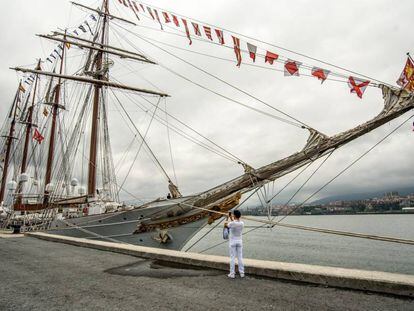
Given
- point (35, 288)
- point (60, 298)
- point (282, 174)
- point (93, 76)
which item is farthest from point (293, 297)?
point (93, 76)

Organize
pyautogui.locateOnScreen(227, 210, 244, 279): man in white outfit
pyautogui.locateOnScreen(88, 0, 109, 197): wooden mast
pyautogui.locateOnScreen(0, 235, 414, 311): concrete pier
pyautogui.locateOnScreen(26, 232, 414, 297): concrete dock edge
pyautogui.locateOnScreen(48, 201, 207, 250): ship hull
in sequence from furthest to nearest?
1. pyautogui.locateOnScreen(88, 0, 109, 197): wooden mast
2. pyautogui.locateOnScreen(48, 201, 207, 250): ship hull
3. pyautogui.locateOnScreen(227, 210, 244, 279): man in white outfit
4. pyautogui.locateOnScreen(26, 232, 414, 297): concrete dock edge
5. pyautogui.locateOnScreen(0, 235, 414, 311): concrete pier

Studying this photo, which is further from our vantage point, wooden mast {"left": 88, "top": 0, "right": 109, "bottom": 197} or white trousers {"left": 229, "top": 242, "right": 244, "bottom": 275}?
wooden mast {"left": 88, "top": 0, "right": 109, "bottom": 197}

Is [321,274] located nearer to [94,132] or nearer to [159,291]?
[159,291]

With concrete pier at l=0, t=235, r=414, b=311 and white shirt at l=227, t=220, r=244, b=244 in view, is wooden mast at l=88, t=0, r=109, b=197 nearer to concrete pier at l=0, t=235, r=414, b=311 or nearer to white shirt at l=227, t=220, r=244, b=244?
concrete pier at l=0, t=235, r=414, b=311

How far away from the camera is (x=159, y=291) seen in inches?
203

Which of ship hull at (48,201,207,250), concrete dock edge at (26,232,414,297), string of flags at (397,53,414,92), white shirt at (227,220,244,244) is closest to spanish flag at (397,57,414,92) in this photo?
string of flags at (397,53,414,92)

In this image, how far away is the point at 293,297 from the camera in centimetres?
476

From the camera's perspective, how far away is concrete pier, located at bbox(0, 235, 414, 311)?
4.37m

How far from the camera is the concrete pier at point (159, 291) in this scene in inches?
172

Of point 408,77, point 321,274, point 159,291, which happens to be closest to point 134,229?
point 159,291

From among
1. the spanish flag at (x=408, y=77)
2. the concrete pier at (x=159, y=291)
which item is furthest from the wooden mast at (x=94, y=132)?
the spanish flag at (x=408, y=77)

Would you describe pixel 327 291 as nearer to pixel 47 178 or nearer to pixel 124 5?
pixel 124 5

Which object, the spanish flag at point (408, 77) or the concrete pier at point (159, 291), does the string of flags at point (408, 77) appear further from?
the concrete pier at point (159, 291)

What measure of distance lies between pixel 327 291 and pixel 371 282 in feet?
2.44
